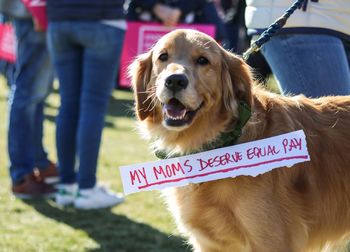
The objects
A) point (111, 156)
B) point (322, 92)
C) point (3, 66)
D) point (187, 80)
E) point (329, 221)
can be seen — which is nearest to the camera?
point (187, 80)

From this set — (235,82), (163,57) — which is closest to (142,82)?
(163,57)

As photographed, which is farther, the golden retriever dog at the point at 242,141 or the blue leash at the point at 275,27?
the blue leash at the point at 275,27

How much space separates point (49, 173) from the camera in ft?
20.4

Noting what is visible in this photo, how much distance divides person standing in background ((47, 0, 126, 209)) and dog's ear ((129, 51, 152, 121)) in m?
1.67

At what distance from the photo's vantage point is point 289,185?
320 cm

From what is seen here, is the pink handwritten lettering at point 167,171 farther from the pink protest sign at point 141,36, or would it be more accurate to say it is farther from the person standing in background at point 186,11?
the pink protest sign at point 141,36

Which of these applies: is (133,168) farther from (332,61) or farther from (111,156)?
(111,156)

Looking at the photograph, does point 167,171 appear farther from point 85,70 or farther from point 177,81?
point 85,70

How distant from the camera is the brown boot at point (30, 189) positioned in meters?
5.80

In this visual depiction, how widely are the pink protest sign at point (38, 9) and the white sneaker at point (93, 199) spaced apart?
1508 millimetres

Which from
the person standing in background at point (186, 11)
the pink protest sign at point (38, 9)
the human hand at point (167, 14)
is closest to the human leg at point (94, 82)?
the pink protest sign at point (38, 9)

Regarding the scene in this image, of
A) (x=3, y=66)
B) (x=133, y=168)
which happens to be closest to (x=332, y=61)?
(x=133, y=168)

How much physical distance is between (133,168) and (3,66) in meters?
9.59

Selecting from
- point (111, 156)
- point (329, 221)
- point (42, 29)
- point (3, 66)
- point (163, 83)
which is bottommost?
point (3, 66)
